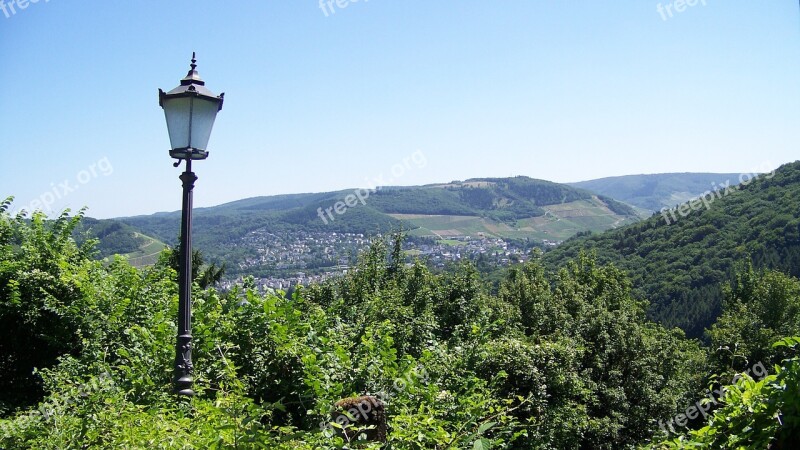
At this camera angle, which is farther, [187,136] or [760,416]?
[187,136]

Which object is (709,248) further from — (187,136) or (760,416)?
(760,416)

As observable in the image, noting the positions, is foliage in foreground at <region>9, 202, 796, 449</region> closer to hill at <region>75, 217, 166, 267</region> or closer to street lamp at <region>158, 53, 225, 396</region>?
street lamp at <region>158, 53, 225, 396</region>

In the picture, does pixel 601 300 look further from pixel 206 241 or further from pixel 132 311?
pixel 206 241

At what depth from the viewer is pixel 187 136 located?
4438mm

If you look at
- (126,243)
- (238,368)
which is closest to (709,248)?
(238,368)

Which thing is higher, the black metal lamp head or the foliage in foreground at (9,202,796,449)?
the black metal lamp head

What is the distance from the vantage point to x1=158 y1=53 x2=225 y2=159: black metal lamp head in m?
4.38

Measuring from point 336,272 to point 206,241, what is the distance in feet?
351

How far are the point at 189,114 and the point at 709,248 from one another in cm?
7010

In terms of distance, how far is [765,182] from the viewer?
230ft

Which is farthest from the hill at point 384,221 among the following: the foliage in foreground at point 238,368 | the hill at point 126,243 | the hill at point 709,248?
the foliage in foreground at point 238,368

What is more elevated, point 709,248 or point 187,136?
point 187,136

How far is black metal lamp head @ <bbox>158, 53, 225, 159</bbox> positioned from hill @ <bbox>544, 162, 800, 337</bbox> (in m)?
58.9

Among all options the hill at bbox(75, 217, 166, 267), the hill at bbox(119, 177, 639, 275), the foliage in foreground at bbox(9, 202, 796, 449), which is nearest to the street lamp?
the foliage in foreground at bbox(9, 202, 796, 449)
